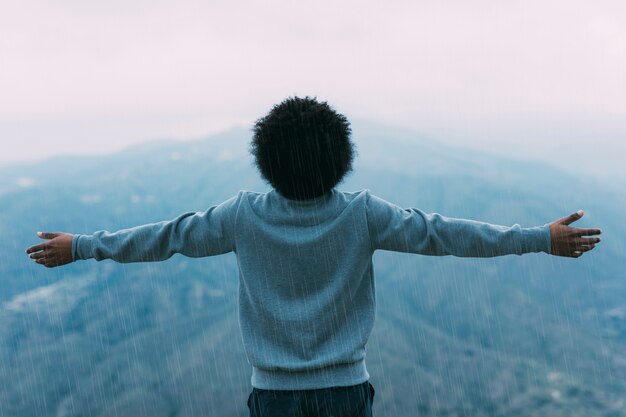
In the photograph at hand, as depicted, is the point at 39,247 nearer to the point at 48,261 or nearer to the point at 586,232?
the point at 48,261

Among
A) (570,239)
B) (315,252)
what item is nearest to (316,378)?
(315,252)

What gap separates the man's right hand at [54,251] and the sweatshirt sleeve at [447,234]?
816mm

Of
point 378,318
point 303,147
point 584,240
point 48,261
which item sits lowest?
point 378,318

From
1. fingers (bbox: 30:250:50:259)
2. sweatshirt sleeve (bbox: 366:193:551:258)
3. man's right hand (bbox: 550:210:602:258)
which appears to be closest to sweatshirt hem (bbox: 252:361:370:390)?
sweatshirt sleeve (bbox: 366:193:551:258)

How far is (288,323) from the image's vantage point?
4.59ft

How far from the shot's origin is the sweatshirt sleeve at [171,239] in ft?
4.70

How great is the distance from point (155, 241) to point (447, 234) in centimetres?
75

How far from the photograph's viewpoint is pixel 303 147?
4.50 feet

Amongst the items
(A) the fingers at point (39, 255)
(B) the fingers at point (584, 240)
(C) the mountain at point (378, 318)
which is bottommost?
(C) the mountain at point (378, 318)

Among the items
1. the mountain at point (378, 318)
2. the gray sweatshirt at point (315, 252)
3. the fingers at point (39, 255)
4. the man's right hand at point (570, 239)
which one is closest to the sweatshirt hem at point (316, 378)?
the gray sweatshirt at point (315, 252)

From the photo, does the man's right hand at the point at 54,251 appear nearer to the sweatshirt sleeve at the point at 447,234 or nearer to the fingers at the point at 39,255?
the fingers at the point at 39,255

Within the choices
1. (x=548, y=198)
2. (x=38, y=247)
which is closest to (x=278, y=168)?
(x=38, y=247)

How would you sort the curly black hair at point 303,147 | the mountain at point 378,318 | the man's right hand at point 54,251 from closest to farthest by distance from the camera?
the curly black hair at point 303,147
the man's right hand at point 54,251
the mountain at point 378,318

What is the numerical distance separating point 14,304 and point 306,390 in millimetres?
77775
